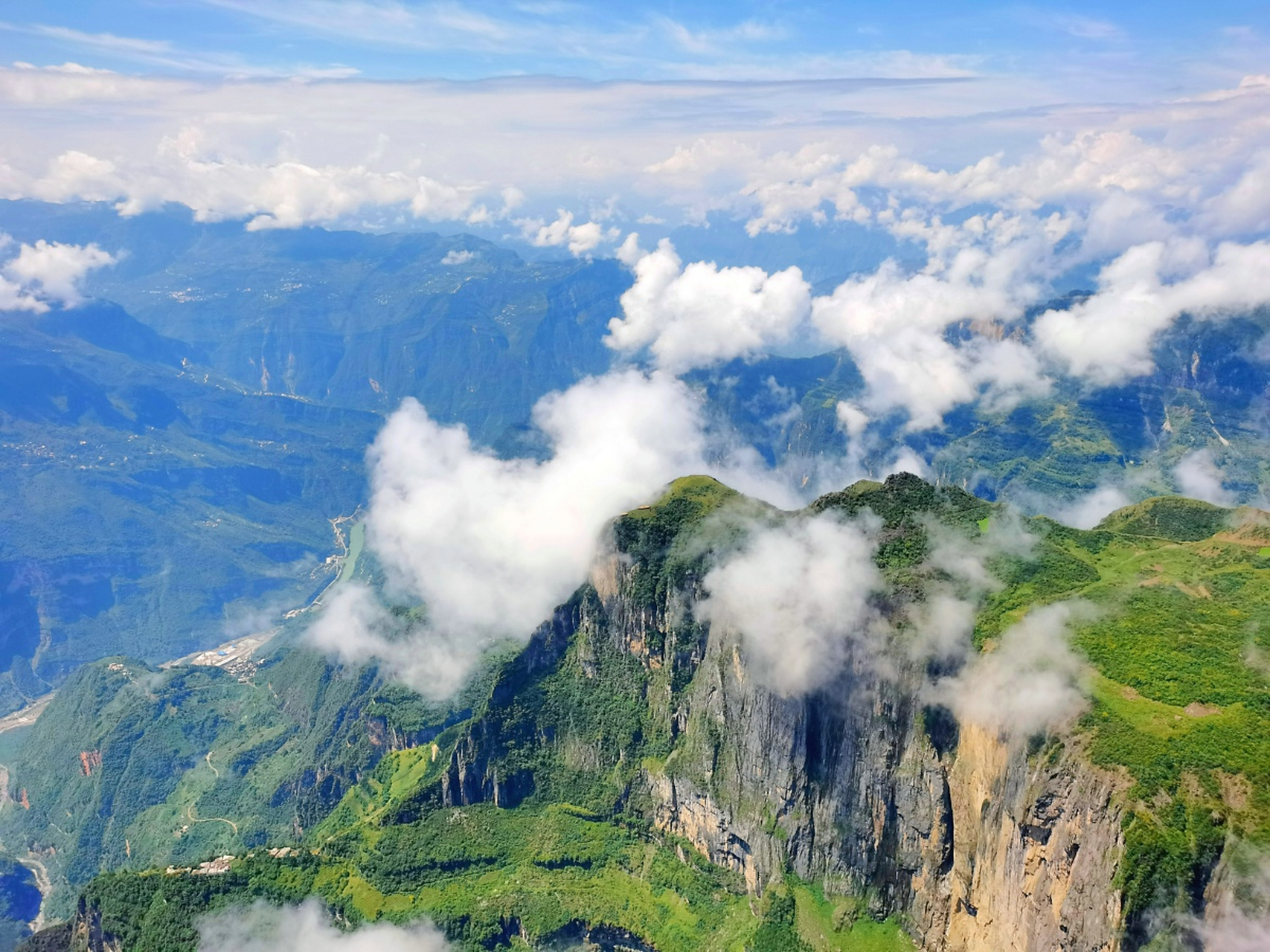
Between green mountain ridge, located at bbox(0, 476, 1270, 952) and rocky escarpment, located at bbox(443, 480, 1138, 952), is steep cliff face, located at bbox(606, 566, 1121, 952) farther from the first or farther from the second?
green mountain ridge, located at bbox(0, 476, 1270, 952)

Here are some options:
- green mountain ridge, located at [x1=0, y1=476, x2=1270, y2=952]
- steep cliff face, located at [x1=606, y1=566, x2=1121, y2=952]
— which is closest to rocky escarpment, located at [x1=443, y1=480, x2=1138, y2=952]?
steep cliff face, located at [x1=606, y1=566, x2=1121, y2=952]

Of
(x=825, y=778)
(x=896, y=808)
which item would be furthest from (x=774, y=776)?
(x=896, y=808)

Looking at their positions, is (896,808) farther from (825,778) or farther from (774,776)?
(774,776)

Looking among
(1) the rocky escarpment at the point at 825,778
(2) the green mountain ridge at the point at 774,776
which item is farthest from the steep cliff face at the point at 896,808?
(2) the green mountain ridge at the point at 774,776

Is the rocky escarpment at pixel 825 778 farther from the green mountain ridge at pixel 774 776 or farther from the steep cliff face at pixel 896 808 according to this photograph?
the green mountain ridge at pixel 774 776

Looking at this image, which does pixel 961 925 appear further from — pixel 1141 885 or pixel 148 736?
pixel 148 736

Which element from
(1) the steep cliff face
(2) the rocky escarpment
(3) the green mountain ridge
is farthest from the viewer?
(2) the rocky escarpment

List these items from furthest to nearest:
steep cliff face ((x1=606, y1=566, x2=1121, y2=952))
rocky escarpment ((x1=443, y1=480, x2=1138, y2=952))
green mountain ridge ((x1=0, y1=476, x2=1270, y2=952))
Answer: rocky escarpment ((x1=443, y1=480, x2=1138, y2=952)) → steep cliff face ((x1=606, y1=566, x2=1121, y2=952)) → green mountain ridge ((x1=0, y1=476, x2=1270, y2=952))

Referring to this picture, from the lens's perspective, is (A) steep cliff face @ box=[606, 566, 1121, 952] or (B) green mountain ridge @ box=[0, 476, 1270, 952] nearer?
(B) green mountain ridge @ box=[0, 476, 1270, 952]
